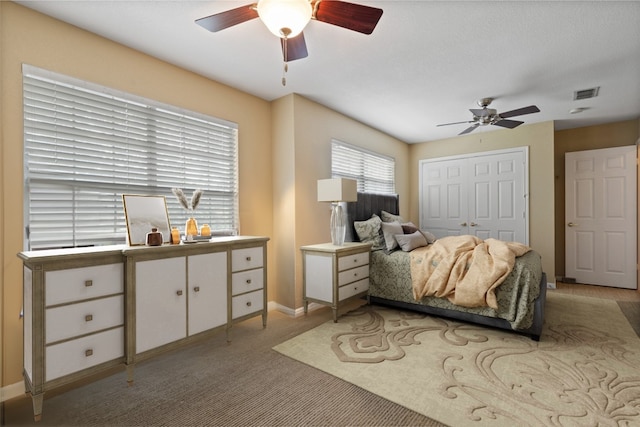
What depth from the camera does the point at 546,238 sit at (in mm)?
4719

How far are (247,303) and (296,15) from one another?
2.37 meters

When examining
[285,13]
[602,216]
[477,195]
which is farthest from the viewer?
[477,195]

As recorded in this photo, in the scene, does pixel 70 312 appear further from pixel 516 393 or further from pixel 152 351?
pixel 516 393

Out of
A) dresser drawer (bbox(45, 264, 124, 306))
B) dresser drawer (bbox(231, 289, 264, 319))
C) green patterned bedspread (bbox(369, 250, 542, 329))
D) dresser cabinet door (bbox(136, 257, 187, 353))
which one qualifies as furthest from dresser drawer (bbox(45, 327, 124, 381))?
green patterned bedspread (bbox(369, 250, 542, 329))

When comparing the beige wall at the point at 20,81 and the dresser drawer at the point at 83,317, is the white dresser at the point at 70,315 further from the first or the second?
the beige wall at the point at 20,81

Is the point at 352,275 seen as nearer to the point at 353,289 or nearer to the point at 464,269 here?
the point at 353,289

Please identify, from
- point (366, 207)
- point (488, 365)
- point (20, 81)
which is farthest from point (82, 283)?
point (366, 207)

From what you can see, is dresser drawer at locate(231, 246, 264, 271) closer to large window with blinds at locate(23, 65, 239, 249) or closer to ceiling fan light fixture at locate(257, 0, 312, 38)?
large window with blinds at locate(23, 65, 239, 249)

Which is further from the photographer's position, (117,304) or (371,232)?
(371,232)

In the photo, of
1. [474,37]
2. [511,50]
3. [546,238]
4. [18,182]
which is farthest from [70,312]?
[546,238]

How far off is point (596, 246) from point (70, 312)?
6.59m

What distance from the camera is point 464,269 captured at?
298 cm

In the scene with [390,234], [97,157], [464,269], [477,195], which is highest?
[97,157]

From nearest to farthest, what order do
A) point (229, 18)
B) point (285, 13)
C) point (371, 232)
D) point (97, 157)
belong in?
1. point (285, 13)
2. point (229, 18)
3. point (97, 157)
4. point (371, 232)
